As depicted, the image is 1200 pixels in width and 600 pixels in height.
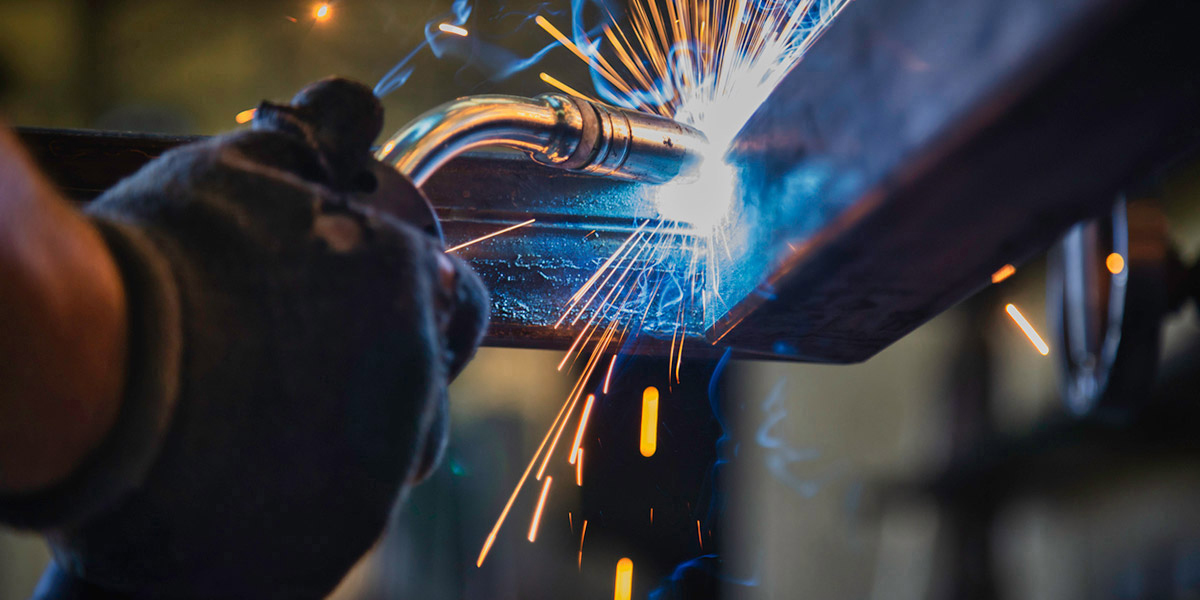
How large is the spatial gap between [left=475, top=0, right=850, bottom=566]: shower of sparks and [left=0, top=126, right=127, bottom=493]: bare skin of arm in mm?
462

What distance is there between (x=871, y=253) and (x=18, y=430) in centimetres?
45

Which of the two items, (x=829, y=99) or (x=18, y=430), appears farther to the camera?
(x=829, y=99)

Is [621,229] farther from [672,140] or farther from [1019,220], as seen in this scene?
[1019,220]

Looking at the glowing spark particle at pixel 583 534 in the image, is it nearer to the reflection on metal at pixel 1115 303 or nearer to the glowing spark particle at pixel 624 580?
the glowing spark particle at pixel 624 580

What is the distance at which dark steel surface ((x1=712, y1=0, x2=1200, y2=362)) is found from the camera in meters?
0.28

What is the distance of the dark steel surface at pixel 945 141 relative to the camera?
0.93 feet

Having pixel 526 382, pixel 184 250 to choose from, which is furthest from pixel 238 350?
pixel 526 382

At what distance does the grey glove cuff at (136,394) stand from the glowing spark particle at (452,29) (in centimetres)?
149

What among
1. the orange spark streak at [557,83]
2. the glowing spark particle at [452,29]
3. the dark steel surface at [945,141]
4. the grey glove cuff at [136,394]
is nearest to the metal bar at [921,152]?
the dark steel surface at [945,141]

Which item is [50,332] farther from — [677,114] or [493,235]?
[677,114]

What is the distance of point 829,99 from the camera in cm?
44

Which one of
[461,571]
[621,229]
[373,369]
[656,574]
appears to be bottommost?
[461,571]

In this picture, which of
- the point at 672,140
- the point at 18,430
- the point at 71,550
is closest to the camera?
the point at 18,430

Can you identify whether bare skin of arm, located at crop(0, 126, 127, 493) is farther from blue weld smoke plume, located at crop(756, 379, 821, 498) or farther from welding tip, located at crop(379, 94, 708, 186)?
blue weld smoke plume, located at crop(756, 379, 821, 498)
